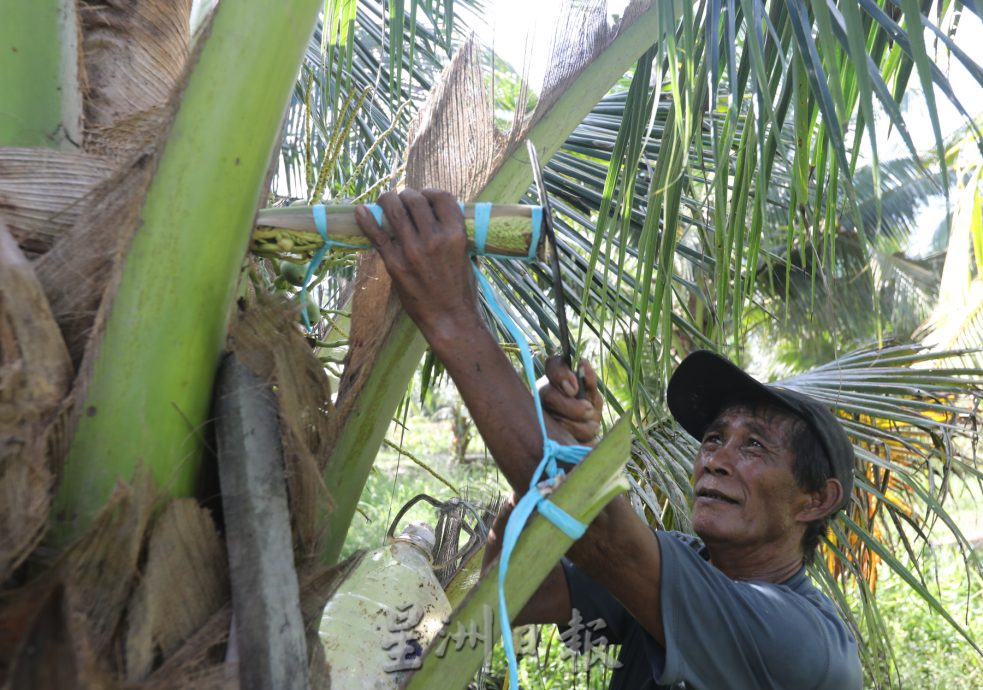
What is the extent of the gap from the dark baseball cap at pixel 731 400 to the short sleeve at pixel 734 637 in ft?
1.24

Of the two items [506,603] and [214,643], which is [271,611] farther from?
[506,603]

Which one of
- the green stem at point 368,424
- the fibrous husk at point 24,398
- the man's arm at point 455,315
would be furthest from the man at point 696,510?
the fibrous husk at point 24,398

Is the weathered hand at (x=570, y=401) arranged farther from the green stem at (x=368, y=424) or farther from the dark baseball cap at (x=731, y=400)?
the dark baseball cap at (x=731, y=400)

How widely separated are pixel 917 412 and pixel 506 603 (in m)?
2.23

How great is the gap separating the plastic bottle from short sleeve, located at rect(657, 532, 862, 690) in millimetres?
368

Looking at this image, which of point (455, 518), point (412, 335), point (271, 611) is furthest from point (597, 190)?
point (271, 611)

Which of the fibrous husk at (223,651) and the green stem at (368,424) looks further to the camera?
the green stem at (368,424)

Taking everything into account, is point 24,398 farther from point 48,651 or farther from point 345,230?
point 345,230

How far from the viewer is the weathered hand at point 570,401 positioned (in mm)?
1280

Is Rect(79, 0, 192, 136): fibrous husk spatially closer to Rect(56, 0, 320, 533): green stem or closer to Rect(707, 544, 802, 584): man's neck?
Rect(56, 0, 320, 533): green stem

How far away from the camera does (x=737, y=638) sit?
1392mm

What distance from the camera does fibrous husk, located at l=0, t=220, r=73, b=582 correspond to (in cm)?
90

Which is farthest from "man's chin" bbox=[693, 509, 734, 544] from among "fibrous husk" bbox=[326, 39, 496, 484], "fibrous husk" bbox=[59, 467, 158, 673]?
"fibrous husk" bbox=[59, 467, 158, 673]

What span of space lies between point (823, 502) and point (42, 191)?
139 centimetres
